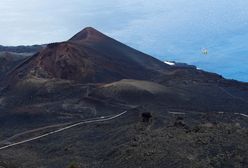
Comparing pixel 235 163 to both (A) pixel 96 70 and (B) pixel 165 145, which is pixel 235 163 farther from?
(A) pixel 96 70

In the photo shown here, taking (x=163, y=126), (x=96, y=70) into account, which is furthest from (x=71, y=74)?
(x=163, y=126)

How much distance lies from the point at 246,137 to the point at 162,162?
530cm

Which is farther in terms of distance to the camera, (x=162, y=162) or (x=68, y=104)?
(x=68, y=104)

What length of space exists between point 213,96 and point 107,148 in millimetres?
20176

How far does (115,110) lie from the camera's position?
47.8 m

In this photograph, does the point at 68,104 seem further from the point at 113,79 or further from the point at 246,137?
the point at 246,137

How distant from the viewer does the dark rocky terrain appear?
31188mm

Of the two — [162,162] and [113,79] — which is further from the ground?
[113,79]

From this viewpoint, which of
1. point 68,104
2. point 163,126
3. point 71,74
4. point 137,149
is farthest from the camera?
point 71,74

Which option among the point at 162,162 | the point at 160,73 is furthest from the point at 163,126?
the point at 160,73

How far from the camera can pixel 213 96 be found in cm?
5278

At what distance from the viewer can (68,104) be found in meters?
49.4

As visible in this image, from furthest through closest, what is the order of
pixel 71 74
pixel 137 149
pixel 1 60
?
pixel 1 60
pixel 71 74
pixel 137 149

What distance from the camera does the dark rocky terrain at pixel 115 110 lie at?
1228 inches
